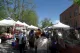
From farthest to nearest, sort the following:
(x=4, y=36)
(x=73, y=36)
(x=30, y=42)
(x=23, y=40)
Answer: (x=73, y=36) < (x=4, y=36) < (x=30, y=42) < (x=23, y=40)

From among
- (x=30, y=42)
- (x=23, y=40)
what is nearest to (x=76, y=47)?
(x=23, y=40)

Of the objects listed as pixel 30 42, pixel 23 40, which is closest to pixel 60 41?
pixel 23 40

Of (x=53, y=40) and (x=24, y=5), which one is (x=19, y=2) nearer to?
(x=24, y=5)

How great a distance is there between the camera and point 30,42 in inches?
588

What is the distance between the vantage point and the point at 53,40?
11.4 metres

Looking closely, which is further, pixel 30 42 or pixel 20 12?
pixel 20 12

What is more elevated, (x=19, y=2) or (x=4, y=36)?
(x=19, y=2)

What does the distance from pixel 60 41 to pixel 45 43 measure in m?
1.11

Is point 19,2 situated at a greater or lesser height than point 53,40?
greater

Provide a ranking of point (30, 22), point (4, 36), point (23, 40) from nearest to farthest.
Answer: point (23, 40) → point (4, 36) → point (30, 22)

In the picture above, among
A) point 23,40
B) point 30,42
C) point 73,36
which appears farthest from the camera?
point 73,36

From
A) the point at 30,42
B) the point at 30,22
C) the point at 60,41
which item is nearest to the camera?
the point at 60,41

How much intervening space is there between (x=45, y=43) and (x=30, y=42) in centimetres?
334

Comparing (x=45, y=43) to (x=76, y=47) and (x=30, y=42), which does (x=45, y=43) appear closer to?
(x=76, y=47)
